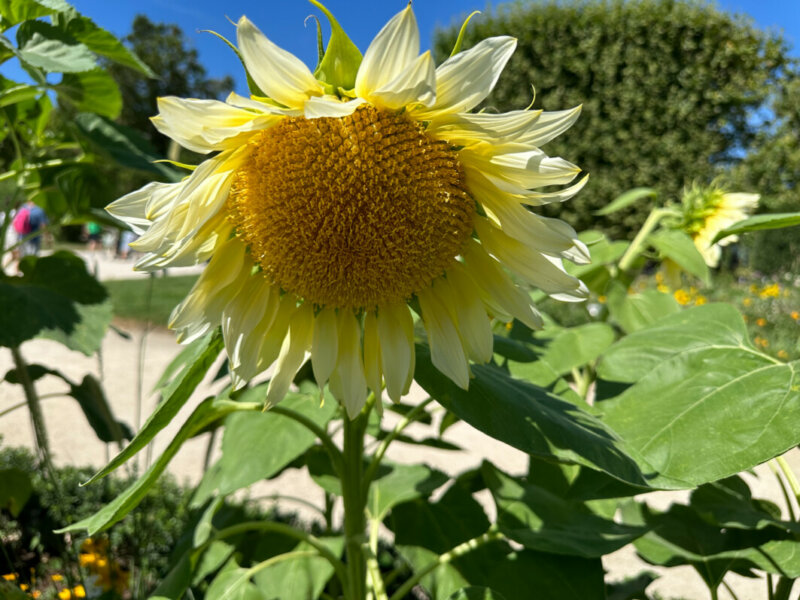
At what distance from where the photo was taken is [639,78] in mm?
11945

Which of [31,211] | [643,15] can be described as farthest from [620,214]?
[31,211]

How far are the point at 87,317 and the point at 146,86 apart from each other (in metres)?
31.5

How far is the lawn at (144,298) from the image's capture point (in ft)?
30.5

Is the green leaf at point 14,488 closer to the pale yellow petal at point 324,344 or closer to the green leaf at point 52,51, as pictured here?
the green leaf at point 52,51

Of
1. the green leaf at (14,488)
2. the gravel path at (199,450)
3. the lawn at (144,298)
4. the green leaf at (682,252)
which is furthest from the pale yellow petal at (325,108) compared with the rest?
the lawn at (144,298)

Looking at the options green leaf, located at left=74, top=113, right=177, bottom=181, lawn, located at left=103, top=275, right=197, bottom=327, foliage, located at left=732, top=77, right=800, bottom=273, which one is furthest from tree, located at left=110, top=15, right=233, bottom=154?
green leaf, located at left=74, top=113, right=177, bottom=181

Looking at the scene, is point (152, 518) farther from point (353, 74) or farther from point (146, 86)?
point (146, 86)

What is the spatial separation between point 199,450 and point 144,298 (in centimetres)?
707

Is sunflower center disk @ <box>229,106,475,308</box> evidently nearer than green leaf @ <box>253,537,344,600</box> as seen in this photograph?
Yes

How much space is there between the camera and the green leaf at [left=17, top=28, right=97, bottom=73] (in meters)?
1.21

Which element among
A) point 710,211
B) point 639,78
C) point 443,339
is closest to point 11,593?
point 443,339

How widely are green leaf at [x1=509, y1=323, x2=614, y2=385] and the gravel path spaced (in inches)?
41.5

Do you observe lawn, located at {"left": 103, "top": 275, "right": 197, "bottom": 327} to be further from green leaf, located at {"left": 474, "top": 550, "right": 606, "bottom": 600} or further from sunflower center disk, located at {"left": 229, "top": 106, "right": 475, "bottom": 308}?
sunflower center disk, located at {"left": 229, "top": 106, "right": 475, "bottom": 308}

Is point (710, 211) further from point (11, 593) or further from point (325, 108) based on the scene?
point (11, 593)
